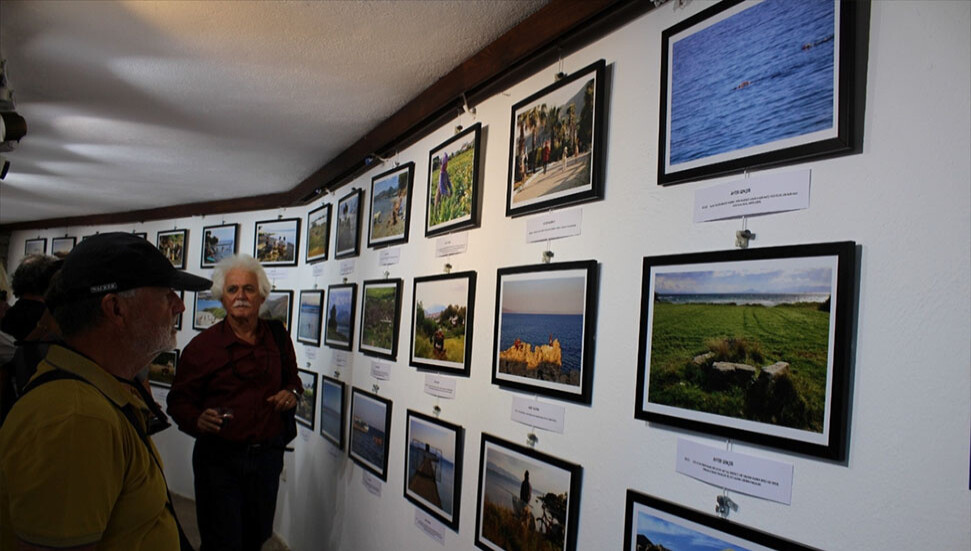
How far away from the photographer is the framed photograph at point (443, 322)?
2441 mm

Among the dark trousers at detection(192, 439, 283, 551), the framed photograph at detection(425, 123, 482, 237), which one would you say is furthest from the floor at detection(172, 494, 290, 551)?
the framed photograph at detection(425, 123, 482, 237)

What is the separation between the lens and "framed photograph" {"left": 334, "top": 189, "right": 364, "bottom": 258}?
397cm

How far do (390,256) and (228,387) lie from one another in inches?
47.1

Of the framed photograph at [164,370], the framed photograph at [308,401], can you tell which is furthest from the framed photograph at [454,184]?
the framed photograph at [164,370]

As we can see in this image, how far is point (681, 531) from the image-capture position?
1358mm

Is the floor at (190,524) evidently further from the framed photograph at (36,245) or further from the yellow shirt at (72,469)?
the framed photograph at (36,245)

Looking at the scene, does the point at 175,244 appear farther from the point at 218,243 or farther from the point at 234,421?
the point at 234,421


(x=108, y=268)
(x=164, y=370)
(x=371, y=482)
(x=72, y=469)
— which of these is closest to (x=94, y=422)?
(x=72, y=469)

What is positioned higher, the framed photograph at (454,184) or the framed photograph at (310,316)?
the framed photograph at (454,184)

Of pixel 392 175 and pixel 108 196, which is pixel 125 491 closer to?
pixel 392 175

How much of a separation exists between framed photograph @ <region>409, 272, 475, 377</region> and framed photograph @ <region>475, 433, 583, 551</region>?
0.45m

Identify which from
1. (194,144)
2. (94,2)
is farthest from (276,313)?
(94,2)

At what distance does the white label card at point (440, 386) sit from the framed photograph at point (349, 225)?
4.98 feet

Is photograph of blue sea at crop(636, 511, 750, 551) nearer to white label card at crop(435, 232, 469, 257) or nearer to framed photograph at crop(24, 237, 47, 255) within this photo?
white label card at crop(435, 232, 469, 257)
